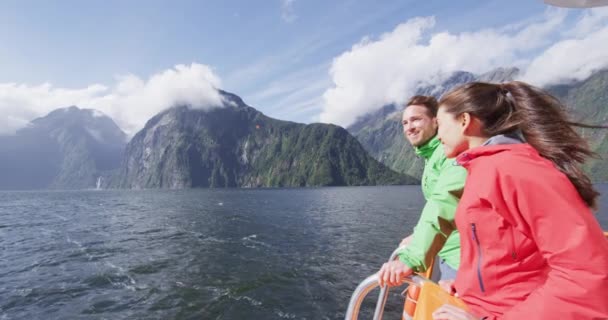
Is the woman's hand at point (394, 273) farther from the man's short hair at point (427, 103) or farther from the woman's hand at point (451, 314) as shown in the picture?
the man's short hair at point (427, 103)

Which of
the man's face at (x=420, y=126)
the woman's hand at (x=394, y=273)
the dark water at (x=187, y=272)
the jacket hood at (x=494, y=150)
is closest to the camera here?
the jacket hood at (x=494, y=150)

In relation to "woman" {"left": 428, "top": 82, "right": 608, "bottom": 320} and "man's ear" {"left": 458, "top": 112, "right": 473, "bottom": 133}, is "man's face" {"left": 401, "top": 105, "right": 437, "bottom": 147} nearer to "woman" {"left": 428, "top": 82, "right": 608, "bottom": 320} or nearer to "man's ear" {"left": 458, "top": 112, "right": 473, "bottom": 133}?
"woman" {"left": 428, "top": 82, "right": 608, "bottom": 320}

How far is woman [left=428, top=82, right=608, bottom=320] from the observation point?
6.13 feet

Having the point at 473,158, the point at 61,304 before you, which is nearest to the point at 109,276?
the point at 61,304

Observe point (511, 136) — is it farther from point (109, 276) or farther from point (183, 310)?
point (109, 276)

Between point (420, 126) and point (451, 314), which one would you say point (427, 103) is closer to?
point (420, 126)

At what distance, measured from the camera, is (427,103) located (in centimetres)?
562

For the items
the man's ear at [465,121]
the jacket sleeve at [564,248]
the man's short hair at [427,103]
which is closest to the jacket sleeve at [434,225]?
the man's ear at [465,121]

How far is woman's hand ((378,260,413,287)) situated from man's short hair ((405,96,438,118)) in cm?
331

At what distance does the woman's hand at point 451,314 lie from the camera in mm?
2362

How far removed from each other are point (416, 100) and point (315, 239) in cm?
2727

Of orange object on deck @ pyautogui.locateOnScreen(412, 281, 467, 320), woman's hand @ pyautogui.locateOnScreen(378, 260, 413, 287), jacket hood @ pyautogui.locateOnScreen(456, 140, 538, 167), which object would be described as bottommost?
orange object on deck @ pyautogui.locateOnScreen(412, 281, 467, 320)

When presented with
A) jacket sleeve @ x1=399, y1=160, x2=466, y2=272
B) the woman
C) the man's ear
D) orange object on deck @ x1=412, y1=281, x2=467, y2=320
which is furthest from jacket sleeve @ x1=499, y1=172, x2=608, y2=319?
jacket sleeve @ x1=399, y1=160, x2=466, y2=272

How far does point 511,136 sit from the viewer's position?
2.51 meters
